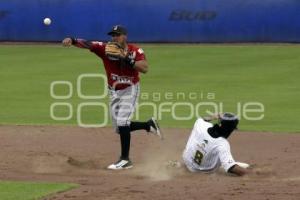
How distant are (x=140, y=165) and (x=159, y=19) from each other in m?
22.8

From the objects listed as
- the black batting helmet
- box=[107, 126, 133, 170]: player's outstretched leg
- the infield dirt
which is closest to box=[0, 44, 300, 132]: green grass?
the infield dirt

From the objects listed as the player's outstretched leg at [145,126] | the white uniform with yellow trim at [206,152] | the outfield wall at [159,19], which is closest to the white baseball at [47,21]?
the outfield wall at [159,19]

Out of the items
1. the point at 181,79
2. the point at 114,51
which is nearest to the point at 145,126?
the point at 114,51

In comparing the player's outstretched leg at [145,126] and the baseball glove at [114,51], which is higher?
the baseball glove at [114,51]

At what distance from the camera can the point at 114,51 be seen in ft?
33.8

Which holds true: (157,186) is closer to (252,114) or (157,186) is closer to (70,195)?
(70,195)

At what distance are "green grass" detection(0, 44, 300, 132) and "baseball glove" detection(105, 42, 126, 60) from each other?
4.58m

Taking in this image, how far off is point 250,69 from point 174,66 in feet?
8.35

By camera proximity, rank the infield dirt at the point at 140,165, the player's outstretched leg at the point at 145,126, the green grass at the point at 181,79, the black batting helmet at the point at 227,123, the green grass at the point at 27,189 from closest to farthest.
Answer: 1. the green grass at the point at 27,189
2. the infield dirt at the point at 140,165
3. the black batting helmet at the point at 227,123
4. the player's outstretched leg at the point at 145,126
5. the green grass at the point at 181,79

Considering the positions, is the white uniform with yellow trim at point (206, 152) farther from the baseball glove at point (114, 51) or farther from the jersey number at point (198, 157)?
the baseball glove at point (114, 51)

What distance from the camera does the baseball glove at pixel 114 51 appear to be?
1027cm

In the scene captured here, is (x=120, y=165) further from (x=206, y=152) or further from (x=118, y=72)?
(x=206, y=152)

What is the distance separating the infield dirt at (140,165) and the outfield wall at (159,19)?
19.1 metres

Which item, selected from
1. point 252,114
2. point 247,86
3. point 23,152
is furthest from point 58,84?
point 23,152
